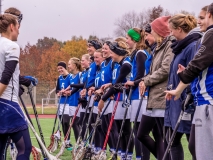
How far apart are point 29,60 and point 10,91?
45.8 meters

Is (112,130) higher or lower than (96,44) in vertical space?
lower

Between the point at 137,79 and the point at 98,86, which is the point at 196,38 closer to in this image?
the point at 137,79

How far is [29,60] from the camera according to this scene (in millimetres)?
50125

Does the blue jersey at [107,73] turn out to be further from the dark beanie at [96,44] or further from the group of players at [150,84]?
the dark beanie at [96,44]

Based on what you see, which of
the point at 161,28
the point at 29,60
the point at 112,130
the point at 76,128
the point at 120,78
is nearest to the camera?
the point at 161,28

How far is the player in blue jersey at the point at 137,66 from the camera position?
6914 mm

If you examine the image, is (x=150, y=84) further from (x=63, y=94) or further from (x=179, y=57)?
(x=63, y=94)

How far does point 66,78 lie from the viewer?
11.3 metres

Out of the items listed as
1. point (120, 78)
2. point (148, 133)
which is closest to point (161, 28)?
point (148, 133)

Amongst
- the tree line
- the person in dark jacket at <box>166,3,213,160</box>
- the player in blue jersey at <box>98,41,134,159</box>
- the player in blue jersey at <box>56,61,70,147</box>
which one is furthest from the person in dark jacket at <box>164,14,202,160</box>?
the tree line

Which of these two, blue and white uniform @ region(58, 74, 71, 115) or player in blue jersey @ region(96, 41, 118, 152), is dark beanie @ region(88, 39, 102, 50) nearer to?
player in blue jersey @ region(96, 41, 118, 152)

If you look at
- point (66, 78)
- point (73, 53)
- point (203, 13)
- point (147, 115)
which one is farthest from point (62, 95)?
point (73, 53)

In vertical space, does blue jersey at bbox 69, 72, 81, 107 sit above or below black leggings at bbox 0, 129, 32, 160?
above

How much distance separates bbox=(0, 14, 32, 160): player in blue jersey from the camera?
15.8ft
